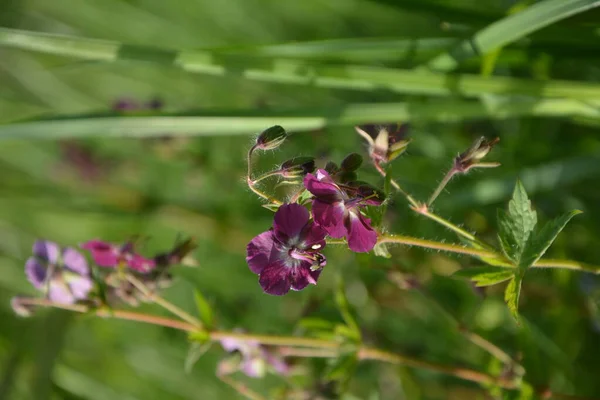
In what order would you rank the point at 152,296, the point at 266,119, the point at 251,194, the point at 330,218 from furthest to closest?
the point at 251,194, the point at 266,119, the point at 152,296, the point at 330,218

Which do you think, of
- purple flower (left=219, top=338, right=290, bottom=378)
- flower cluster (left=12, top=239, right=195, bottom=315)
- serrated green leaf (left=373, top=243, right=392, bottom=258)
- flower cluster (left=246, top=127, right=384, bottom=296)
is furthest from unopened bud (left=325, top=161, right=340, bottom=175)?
purple flower (left=219, top=338, right=290, bottom=378)

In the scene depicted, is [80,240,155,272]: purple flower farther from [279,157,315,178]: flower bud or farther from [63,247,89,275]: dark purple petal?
[279,157,315,178]: flower bud

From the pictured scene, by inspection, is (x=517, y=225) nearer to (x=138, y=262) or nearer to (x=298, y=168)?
(x=298, y=168)

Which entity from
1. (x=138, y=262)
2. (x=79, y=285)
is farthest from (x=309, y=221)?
(x=79, y=285)

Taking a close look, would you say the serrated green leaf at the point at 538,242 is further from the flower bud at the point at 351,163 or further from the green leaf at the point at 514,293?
the flower bud at the point at 351,163

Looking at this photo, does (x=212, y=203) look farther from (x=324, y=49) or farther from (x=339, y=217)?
(x=339, y=217)
